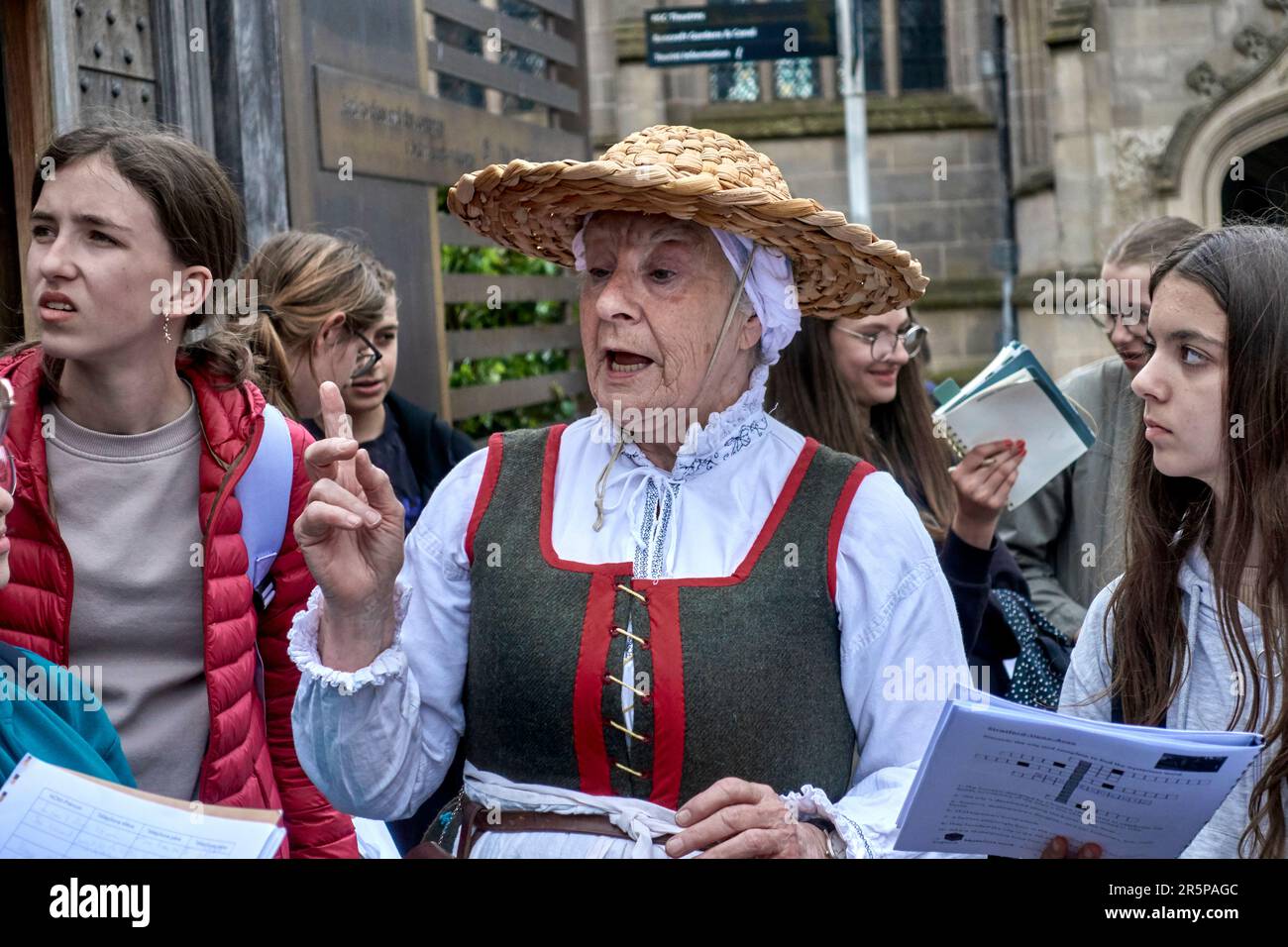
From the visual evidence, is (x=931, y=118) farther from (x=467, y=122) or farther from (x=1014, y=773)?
(x=1014, y=773)

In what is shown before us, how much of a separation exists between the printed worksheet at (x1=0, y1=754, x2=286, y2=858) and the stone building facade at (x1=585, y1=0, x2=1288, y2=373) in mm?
14082

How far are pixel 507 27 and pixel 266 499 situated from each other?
5.41 m

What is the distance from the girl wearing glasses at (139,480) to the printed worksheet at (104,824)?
0.66m

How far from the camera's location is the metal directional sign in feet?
38.0

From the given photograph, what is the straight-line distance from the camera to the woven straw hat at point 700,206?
2453 millimetres

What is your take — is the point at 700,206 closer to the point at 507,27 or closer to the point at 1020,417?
the point at 1020,417

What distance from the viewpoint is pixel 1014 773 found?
209cm

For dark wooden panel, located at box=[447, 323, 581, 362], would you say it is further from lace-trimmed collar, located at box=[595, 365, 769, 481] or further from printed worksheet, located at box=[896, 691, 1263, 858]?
printed worksheet, located at box=[896, 691, 1263, 858]

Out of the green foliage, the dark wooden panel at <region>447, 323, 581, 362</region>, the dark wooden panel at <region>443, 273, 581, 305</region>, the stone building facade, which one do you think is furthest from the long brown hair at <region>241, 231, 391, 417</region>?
the stone building facade

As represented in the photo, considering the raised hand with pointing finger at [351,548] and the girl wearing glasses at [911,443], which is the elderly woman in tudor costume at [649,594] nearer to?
the raised hand with pointing finger at [351,548]

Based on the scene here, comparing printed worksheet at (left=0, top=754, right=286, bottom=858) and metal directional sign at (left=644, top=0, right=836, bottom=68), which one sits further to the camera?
metal directional sign at (left=644, top=0, right=836, bottom=68)

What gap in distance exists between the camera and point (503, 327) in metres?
8.05
